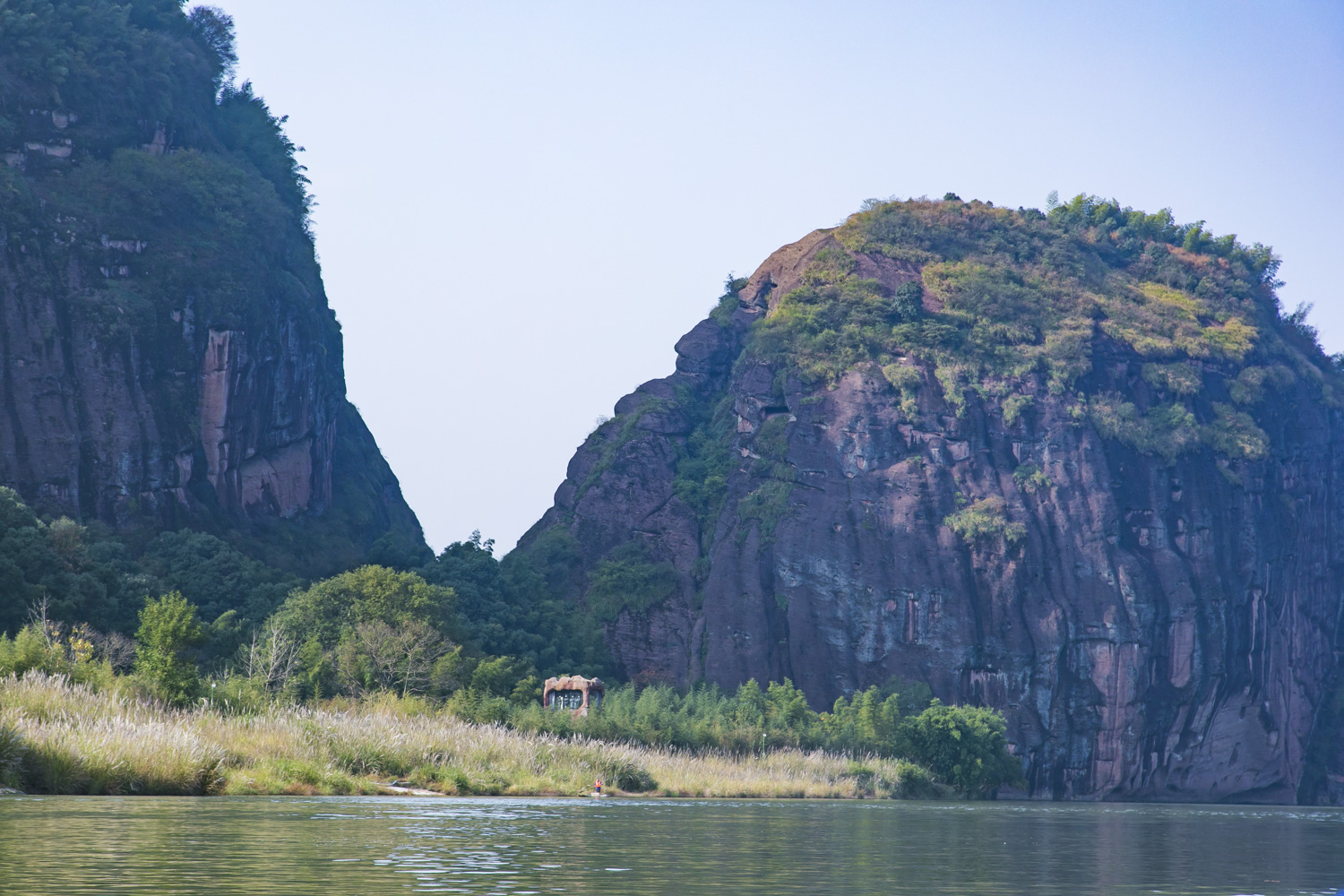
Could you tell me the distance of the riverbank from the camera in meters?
27.5

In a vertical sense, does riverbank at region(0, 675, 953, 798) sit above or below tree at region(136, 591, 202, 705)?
below

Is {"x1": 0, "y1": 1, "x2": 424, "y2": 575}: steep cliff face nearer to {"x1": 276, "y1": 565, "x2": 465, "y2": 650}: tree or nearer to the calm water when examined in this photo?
{"x1": 276, "y1": 565, "x2": 465, "y2": 650}: tree

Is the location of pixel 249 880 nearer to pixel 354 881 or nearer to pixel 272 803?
pixel 354 881

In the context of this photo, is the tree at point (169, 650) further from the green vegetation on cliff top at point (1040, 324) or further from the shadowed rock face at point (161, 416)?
the green vegetation on cliff top at point (1040, 324)

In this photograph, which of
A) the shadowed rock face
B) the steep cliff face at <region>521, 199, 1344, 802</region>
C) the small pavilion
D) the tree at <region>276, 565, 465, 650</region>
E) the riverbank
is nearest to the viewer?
the riverbank

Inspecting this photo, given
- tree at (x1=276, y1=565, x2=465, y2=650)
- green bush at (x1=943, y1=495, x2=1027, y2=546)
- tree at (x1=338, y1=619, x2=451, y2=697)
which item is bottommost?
tree at (x1=338, y1=619, x2=451, y2=697)

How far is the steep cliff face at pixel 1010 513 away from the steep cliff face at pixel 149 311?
64.1ft

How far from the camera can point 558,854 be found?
60.7ft

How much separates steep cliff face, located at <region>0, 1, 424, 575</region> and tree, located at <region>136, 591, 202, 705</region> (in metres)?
26.9

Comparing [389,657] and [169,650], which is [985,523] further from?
[169,650]

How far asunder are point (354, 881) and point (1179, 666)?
84755 mm

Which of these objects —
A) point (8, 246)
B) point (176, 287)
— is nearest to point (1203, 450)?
point (176, 287)

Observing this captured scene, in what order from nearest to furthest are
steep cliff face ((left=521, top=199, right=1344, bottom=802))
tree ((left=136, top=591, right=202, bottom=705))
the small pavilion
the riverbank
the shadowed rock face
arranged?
the riverbank
tree ((left=136, top=591, right=202, bottom=705))
the small pavilion
the shadowed rock face
steep cliff face ((left=521, top=199, right=1344, bottom=802))

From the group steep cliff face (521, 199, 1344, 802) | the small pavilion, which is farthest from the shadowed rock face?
the small pavilion
